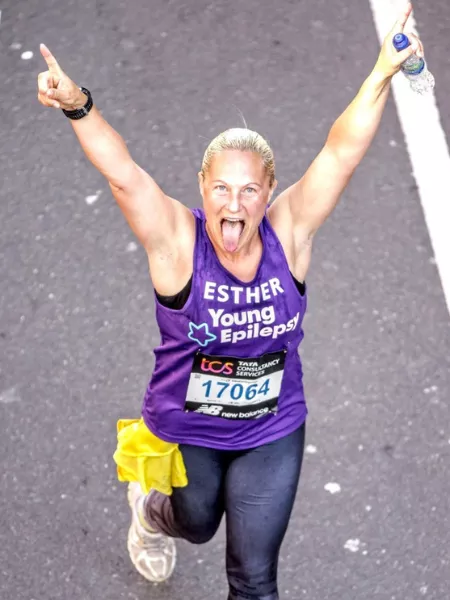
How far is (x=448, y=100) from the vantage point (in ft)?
23.2

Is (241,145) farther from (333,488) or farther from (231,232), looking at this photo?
(333,488)

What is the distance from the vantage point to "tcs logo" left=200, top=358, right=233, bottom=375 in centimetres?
454

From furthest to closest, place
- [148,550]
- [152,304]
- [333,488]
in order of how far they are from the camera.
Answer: [152,304] < [333,488] < [148,550]

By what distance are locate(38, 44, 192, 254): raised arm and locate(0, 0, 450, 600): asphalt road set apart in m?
1.56

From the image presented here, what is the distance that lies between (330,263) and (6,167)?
71.7 inches

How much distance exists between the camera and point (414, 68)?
14.3 feet

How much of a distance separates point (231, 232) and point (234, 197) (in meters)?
0.12

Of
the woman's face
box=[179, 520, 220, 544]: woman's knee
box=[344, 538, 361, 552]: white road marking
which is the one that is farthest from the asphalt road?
the woman's face

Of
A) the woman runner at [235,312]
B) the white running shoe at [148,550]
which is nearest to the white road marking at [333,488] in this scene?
the white running shoe at [148,550]

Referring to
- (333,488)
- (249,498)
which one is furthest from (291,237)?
(333,488)

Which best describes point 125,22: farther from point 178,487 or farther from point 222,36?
point 178,487

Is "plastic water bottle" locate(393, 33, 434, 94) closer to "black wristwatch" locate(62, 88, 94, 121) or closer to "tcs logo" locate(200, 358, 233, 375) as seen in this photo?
"black wristwatch" locate(62, 88, 94, 121)

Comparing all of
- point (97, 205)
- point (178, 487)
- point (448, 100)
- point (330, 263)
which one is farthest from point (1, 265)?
point (448, 100)

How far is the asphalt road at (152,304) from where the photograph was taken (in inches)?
216
